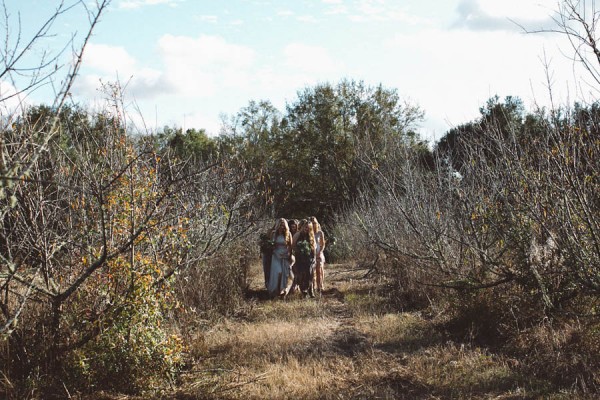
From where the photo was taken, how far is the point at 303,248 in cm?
1227

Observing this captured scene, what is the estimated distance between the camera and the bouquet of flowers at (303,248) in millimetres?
12266

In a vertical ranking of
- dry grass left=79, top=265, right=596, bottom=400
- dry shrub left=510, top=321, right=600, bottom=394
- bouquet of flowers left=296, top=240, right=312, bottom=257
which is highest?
bouquet of flowers left=296, top=240, right=312, bottom=257

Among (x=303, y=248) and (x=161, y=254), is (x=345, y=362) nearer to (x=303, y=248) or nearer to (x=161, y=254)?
(x=161, y=254)

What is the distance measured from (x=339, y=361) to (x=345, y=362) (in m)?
0.08

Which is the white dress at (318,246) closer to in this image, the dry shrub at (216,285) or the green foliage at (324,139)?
the dry shrub at (216,285)

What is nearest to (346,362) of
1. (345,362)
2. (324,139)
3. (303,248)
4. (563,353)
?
(345,362)

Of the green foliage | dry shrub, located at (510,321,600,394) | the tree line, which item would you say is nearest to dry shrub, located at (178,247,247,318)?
the tree line

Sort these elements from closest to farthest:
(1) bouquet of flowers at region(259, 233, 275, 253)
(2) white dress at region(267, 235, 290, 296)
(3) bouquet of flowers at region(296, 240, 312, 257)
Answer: (2) white dress at region(267, 235, 290, 296)
(1) bouquet of flowers at region(259, 233, 275, 253)
(3) bouquet of flowers at region(296, 240, 312, 257)

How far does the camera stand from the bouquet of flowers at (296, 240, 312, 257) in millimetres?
12266

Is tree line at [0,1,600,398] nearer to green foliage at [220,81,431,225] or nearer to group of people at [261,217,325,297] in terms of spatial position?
group of people at [261,217,325,297]

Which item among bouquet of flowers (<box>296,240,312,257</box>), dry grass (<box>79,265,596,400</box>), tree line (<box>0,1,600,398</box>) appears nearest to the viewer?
tree line (<box>0,1,600,398</box>)

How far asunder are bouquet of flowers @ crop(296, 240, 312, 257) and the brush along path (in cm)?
224

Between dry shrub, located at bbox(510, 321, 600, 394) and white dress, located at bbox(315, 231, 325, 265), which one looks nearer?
Result: dry shrub, located at bbox(510, 321, 600, 394)

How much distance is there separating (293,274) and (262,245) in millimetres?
929
